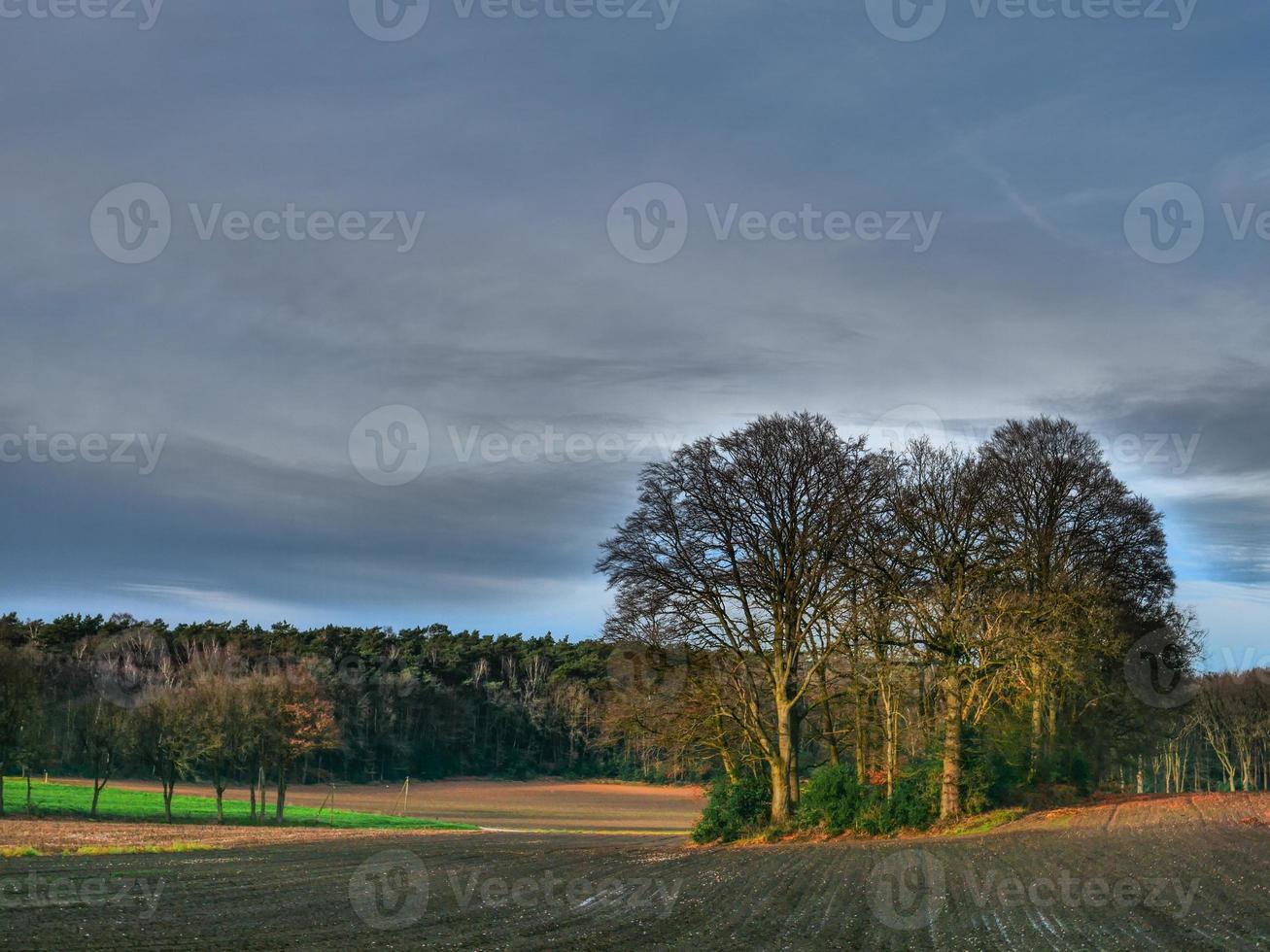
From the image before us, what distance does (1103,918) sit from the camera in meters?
19.7

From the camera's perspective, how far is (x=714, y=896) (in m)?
25.0

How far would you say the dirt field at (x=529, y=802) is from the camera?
84.4 m

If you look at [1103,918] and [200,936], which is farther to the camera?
[1103,918]

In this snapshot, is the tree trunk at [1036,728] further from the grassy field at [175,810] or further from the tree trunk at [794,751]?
the grassy field at [175,810]

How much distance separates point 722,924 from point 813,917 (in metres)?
1.91

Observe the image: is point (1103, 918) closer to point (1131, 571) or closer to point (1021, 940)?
point (1021, 940)

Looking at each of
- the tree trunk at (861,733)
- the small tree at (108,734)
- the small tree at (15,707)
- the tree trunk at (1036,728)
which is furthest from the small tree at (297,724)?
the tree trunk at (1036,728)

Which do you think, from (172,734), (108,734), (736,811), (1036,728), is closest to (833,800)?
(736,811)

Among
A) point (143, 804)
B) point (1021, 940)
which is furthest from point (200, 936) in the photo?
point (143, 804)

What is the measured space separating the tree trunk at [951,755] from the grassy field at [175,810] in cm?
3856

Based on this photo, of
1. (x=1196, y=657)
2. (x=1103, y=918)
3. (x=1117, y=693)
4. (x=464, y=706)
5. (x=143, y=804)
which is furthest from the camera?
(x=464, y=706)

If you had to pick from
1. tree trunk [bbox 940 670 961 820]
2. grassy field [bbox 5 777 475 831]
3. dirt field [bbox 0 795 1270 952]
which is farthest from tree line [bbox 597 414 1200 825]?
grassy field [bbox 5 777 475 831]

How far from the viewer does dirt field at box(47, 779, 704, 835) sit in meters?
84.4

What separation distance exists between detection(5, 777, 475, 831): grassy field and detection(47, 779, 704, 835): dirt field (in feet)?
22.2
